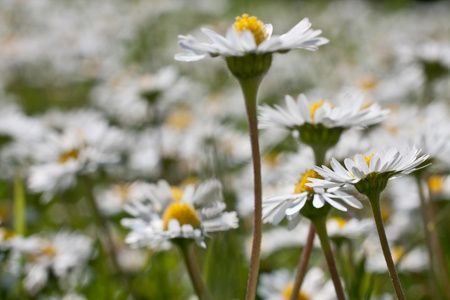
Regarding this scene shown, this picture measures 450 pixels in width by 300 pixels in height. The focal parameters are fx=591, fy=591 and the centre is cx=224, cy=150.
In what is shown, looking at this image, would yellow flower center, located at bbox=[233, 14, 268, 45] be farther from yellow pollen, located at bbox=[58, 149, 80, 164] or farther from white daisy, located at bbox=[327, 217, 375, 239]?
yellow pollen, located at bbox=[58, 149, 80, 164]

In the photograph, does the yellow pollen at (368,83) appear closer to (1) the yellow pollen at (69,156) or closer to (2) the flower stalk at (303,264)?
(1) the yellow pollen at (69,156)

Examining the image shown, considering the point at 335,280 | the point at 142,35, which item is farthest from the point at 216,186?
the point at 142,35

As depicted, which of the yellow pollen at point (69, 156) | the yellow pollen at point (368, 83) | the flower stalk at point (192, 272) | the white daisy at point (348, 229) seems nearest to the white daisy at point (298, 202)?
the flower stalk at point (192, 272)

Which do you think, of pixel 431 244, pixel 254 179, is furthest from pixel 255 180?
pixel 431 244

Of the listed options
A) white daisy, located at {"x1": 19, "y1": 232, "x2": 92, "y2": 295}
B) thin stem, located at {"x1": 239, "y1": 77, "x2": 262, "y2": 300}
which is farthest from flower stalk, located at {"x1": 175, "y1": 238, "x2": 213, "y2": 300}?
white daisy, located at {"x1": 19, "y1": 232, "x2": 92, "y2": 295}

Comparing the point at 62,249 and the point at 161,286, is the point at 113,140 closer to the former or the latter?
the point at 62,249

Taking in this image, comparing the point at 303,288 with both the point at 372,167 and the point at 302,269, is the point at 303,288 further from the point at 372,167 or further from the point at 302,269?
the point at 372,167
